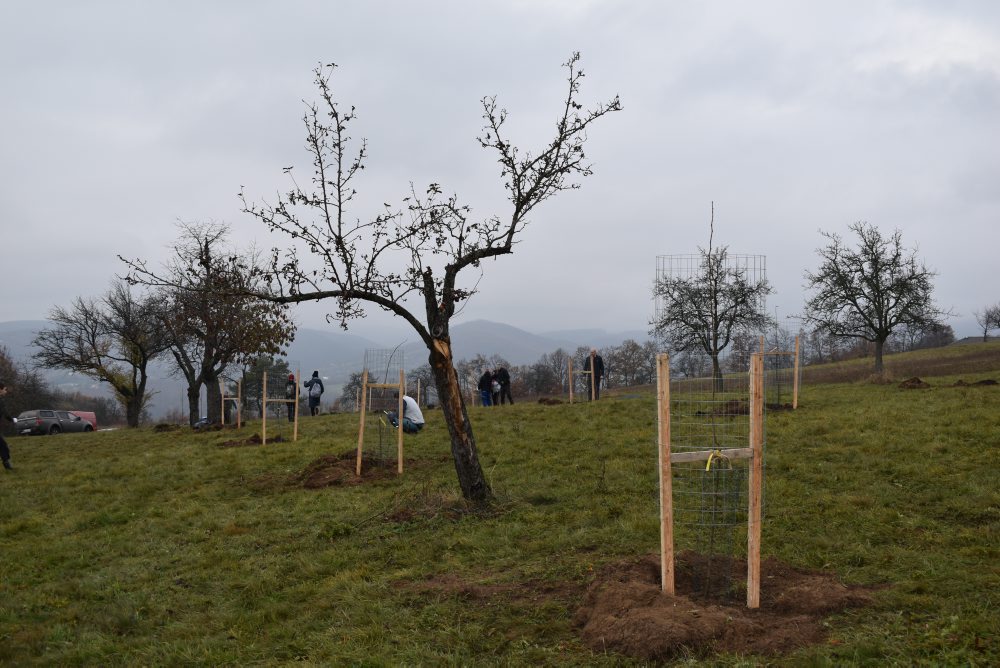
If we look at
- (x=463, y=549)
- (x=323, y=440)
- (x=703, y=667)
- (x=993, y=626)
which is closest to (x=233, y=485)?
(x=323, y=440)

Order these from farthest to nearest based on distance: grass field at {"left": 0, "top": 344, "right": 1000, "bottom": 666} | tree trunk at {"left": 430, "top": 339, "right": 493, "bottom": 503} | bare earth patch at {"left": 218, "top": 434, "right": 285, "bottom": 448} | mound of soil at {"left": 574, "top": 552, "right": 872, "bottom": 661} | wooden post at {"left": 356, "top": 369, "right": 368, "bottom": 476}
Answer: bare earth patch at {"left": 218, "top": 434, "right": 285, "bottom": 448} → wooden post at {"left": 356, "top": 369, "right": 368, "bottom": 476} → tree trunk at {"left": 430, "top": 339, "right": 493, "bottom": 503} → grass field at {"left": 0, "top": 344, "right": 1000, "bottom": 666} → mound of soil at {"left": 574, "top": 552, "right": 872, "bottom": 661}

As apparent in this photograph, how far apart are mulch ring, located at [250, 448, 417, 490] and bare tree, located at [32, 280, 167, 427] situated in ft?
94.0

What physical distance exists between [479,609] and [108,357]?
43585mm

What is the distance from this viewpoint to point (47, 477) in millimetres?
16125

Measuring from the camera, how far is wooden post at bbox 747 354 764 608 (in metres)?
5.73

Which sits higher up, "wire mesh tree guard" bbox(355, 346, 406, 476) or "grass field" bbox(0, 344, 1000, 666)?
"wire mesh tree guard" bbox(355, 346, 406, 476)

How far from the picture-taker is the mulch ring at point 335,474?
13359 millimetres

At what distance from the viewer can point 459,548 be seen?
28.8 ft

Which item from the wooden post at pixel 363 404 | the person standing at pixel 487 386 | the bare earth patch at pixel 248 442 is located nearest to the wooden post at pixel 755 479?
the wooden post at pixel 363 404

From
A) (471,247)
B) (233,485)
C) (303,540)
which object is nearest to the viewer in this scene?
(303,540)

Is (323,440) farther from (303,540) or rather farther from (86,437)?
(86,437)

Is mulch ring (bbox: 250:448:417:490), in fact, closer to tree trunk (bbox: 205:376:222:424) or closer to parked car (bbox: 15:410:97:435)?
tree trunk (bbox: 205:376:222:424)

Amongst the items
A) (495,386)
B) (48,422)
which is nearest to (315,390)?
(495,386)

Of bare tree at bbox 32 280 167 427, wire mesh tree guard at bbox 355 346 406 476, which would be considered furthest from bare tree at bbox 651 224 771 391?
bare tree at bbox 32 280 167 427
